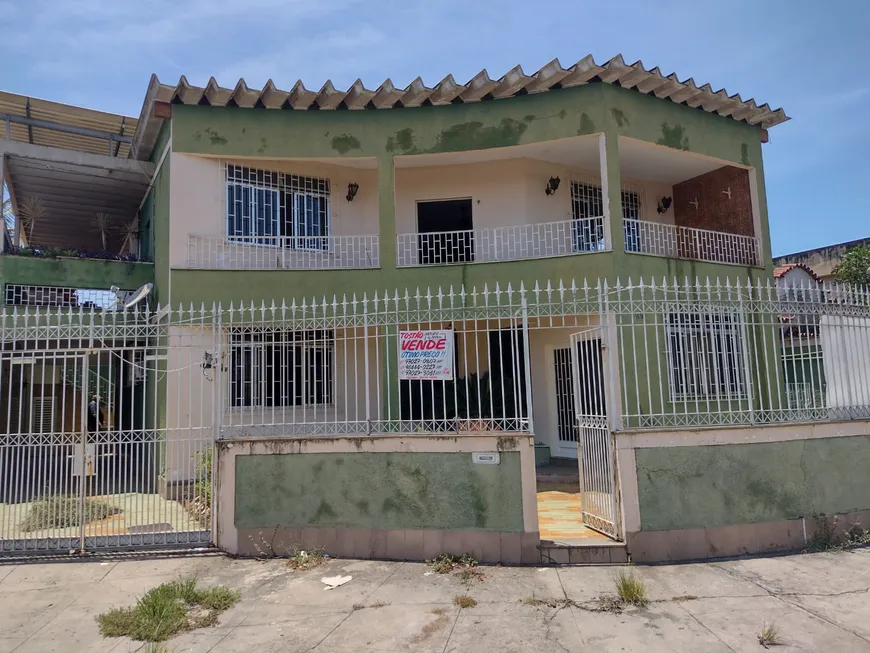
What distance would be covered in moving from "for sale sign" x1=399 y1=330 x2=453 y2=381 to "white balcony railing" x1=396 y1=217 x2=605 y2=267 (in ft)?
17.3

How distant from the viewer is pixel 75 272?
13.0 m

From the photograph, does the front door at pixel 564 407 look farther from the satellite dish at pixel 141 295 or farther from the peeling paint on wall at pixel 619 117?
the satellite dish at pixel 141 295

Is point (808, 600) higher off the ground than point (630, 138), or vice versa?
point (630, 138)

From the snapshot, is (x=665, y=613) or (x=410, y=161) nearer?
(x=665, y=613)

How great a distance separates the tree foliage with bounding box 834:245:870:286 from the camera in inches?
669

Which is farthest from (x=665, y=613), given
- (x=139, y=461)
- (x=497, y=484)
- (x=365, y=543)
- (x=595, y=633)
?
(x=139, y=461)

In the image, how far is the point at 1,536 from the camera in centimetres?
679

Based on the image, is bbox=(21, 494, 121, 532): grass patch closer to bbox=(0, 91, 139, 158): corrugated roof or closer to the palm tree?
bbox=(0, 91, 139, 158): corrugated roof

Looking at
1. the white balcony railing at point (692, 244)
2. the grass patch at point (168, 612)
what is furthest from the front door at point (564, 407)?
the grass patch at point (168, 612)

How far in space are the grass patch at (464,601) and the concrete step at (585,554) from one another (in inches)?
44.5

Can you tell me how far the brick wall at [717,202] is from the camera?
1295 cm

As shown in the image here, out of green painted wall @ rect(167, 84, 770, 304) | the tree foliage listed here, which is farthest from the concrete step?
the tree foliage

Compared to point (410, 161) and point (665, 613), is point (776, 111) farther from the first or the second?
point (665, 613)

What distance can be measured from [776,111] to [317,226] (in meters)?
9.59
